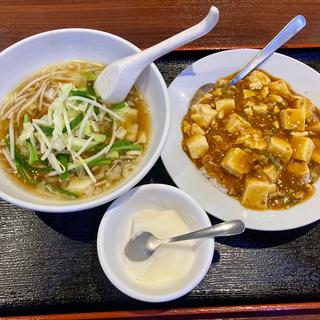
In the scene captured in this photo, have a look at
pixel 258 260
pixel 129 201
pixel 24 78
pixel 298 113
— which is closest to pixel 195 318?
pixel 258 260

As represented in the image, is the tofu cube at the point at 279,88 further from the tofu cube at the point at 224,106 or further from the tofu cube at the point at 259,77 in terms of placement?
the tofu cube at the point at 224,106

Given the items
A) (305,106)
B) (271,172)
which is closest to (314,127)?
(305,106)

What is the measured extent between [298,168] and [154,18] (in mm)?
1168

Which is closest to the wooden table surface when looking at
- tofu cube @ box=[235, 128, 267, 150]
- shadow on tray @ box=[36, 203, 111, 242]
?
tofu cube @ box=[235, 128, 267, 150]

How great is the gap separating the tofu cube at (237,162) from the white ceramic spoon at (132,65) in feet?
1.70

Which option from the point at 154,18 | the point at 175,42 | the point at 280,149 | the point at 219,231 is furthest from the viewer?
the point at 154,18

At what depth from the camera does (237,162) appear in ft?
5.70

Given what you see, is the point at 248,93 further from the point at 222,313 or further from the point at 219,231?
the point at 222,313

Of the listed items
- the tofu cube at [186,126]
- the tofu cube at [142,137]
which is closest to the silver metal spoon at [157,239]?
the tofu cube at [142,137]

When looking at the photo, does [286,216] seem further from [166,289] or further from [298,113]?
→ [166,289]

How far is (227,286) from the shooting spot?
5.41 feet

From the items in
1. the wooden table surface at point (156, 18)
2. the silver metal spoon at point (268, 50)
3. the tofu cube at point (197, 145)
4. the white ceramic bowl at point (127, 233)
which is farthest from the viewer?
the wooden table surface at point (156, 18)

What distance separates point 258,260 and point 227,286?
175 millimetres

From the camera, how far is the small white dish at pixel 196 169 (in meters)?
1.69
